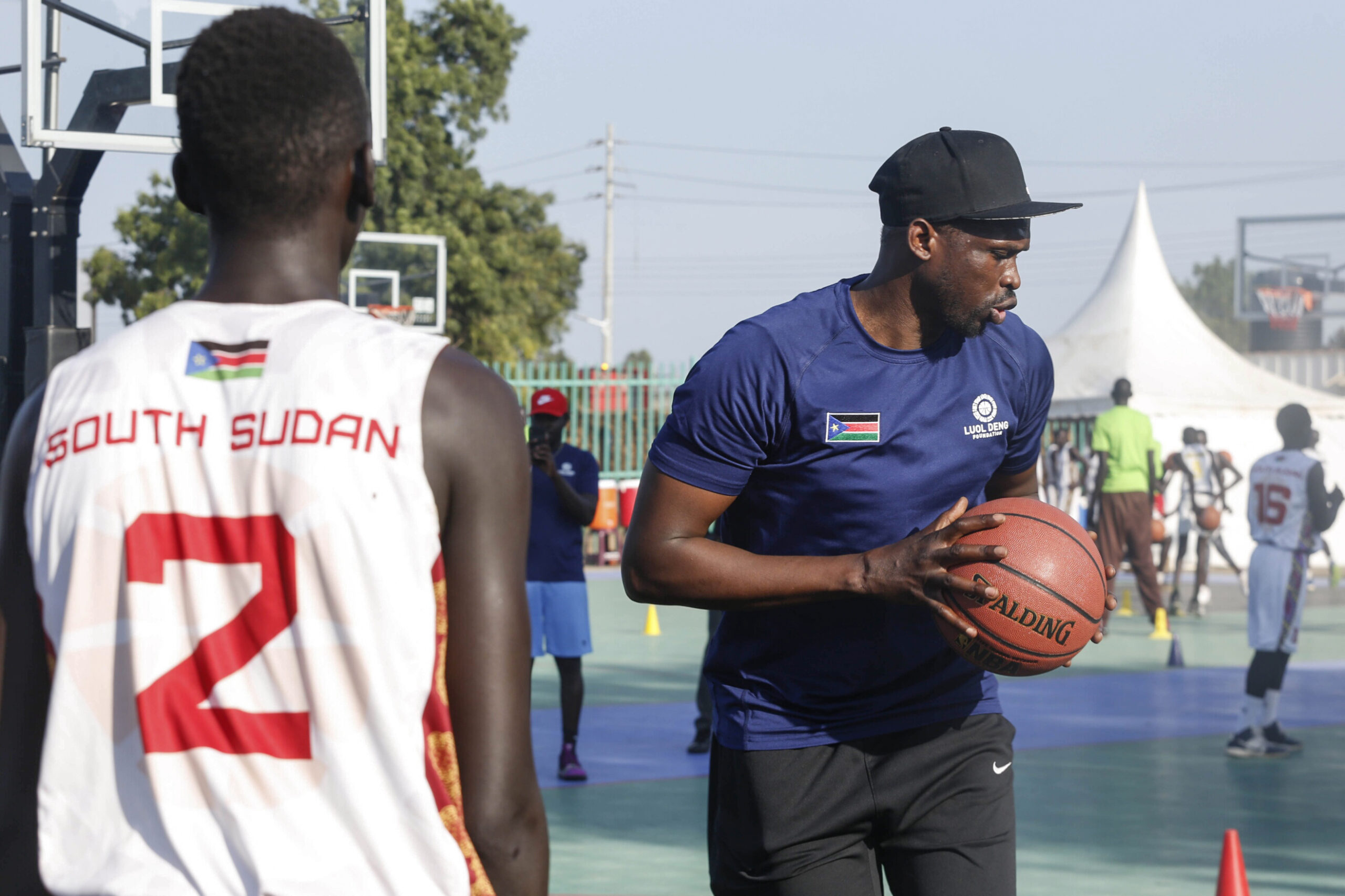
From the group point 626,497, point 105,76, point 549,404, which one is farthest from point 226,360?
point 626,497

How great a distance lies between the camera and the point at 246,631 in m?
1.68

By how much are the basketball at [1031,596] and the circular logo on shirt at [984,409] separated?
0.62ft

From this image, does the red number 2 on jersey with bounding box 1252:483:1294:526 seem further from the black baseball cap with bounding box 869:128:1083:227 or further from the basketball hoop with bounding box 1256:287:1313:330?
the basketball hoop with bounding box 1256:287:1313:330

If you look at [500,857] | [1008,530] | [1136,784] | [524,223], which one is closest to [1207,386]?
[524,223]

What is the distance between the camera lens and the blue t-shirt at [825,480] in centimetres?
324

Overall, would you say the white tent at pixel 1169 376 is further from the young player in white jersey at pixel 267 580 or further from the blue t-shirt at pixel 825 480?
the young player in white jersey at pixel 267 580

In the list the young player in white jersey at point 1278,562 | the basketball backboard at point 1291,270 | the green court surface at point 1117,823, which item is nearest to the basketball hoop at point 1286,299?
the basketball backboard at point 1291,270

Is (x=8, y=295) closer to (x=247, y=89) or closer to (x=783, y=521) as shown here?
(x=783, y=521)

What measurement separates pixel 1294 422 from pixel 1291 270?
30.9 meters

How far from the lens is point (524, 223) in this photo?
109 feet

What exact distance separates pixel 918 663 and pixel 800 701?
0.90 ft

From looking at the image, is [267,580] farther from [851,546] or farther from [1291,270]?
[1291,270]

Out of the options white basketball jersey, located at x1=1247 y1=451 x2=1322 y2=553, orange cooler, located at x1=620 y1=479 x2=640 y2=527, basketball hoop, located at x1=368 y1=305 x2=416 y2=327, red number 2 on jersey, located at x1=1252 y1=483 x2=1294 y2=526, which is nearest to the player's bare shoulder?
white basketball jersey, located at x1=1247 y1=451 x2=1322 y2=553

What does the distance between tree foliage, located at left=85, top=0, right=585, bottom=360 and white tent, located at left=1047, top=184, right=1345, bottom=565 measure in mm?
11161
